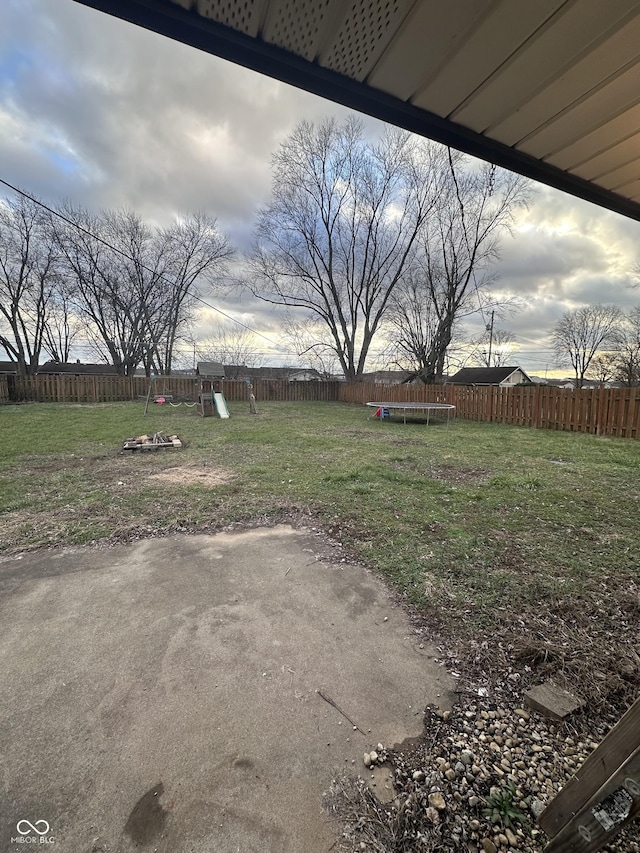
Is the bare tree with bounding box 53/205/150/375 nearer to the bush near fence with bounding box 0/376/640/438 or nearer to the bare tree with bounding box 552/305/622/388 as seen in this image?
the bush near fence with bounding box 0/376/640/438

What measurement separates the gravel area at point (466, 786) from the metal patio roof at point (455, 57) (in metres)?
2.48

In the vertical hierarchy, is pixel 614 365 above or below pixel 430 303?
below

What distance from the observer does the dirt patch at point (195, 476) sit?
477 centimetres

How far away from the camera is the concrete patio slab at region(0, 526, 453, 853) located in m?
1.09

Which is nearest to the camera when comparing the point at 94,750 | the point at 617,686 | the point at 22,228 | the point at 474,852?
the point at 474,852

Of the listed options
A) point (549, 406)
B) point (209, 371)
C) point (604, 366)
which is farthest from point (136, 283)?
point (604, 366)

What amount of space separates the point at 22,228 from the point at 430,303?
24185mm

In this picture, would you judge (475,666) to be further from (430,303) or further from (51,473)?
(430,303)

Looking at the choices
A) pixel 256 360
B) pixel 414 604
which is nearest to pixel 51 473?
pixel 414 604

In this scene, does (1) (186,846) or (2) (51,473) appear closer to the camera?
(1) (186,846)

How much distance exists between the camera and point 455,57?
4.21ft

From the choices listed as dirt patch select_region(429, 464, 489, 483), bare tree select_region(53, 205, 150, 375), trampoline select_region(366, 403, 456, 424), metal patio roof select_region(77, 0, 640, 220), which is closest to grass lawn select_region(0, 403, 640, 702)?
dirt patch select_region(429, 464, 489, 483)

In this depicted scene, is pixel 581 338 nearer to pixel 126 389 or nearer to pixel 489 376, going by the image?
pixel 489 376

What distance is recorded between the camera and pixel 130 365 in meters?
27.2
